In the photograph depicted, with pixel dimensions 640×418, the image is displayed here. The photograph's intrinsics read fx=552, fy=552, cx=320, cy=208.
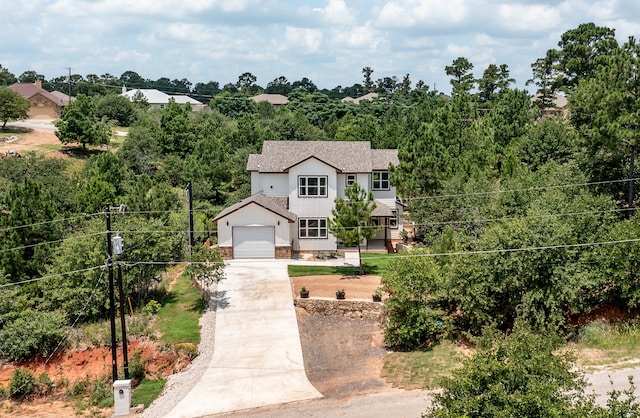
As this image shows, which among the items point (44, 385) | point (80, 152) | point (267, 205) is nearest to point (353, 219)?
point (267, 205)

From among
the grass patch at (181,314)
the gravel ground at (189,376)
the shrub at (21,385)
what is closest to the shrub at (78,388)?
the shrub at (21,385)

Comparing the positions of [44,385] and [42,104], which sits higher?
[42,104]

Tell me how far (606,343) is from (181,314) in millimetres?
19257

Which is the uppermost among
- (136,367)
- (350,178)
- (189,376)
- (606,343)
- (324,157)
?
(324,157)

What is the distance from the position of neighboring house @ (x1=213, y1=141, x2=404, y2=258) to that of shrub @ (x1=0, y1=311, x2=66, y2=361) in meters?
13.1

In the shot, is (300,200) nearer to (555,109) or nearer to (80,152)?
(80,152)

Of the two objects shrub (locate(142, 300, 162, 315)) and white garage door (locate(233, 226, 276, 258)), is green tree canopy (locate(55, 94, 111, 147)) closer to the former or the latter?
white garage door (locate(233, 226, 276, 258))

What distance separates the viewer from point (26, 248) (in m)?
28.0

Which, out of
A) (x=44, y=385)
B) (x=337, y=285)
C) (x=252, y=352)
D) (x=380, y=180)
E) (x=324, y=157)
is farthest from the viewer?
(x=380, y=180)

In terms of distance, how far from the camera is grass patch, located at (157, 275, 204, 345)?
25.5m

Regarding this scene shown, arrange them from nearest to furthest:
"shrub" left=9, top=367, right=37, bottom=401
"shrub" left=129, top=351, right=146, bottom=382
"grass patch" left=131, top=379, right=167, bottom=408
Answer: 1. "grass patch" left=131, top=379, right=167, bottom=408
2. "shrub" left=9, top=367, right=37, bottom=401
3. "shrub" left=129, top=351, right=146, bottom=382

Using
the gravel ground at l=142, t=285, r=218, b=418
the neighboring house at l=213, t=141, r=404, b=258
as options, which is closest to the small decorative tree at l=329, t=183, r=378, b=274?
the neighboring house at l=213, t=141, r=404, b=258

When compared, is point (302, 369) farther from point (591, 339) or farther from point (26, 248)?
point (26, 248)

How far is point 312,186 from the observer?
37.9 m
